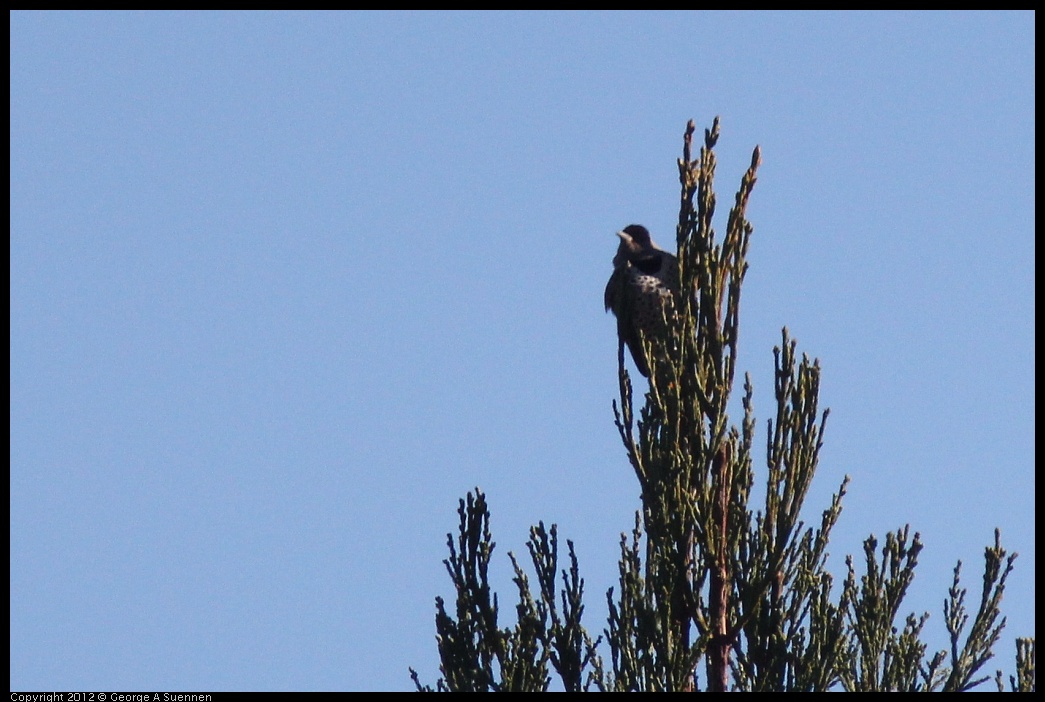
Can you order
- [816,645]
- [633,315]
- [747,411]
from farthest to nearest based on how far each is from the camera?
1. [633,315]
2. [747,411]
3. [816,645]

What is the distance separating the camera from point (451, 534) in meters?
5.50

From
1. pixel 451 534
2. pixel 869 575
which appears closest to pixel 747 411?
pixel 869 575

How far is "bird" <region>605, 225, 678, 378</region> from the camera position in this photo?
25.6 feet

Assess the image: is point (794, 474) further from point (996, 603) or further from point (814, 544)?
point (996, 603)

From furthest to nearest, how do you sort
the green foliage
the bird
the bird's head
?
the bird's head → the bird → the green foliage

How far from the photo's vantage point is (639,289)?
791 cm

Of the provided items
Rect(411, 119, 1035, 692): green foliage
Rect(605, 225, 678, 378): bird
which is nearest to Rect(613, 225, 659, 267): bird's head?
Rect(605, 225, 678, 378): bird

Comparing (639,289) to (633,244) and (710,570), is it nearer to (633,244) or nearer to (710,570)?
(633,244)

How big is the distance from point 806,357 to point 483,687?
5.87ft

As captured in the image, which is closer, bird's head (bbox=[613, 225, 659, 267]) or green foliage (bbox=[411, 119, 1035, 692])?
green foliage (bbox=[411, 119, 1035, 692])

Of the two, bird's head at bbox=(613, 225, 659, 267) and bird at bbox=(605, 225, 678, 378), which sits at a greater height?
bird's head at bbox=(613, 225, 659, 267)

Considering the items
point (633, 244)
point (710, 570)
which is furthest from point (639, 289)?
point (710, 570)

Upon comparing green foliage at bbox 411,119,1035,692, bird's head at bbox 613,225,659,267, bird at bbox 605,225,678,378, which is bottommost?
green foliage at bbox 411,119,1035,692

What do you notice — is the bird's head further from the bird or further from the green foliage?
the green foliage
